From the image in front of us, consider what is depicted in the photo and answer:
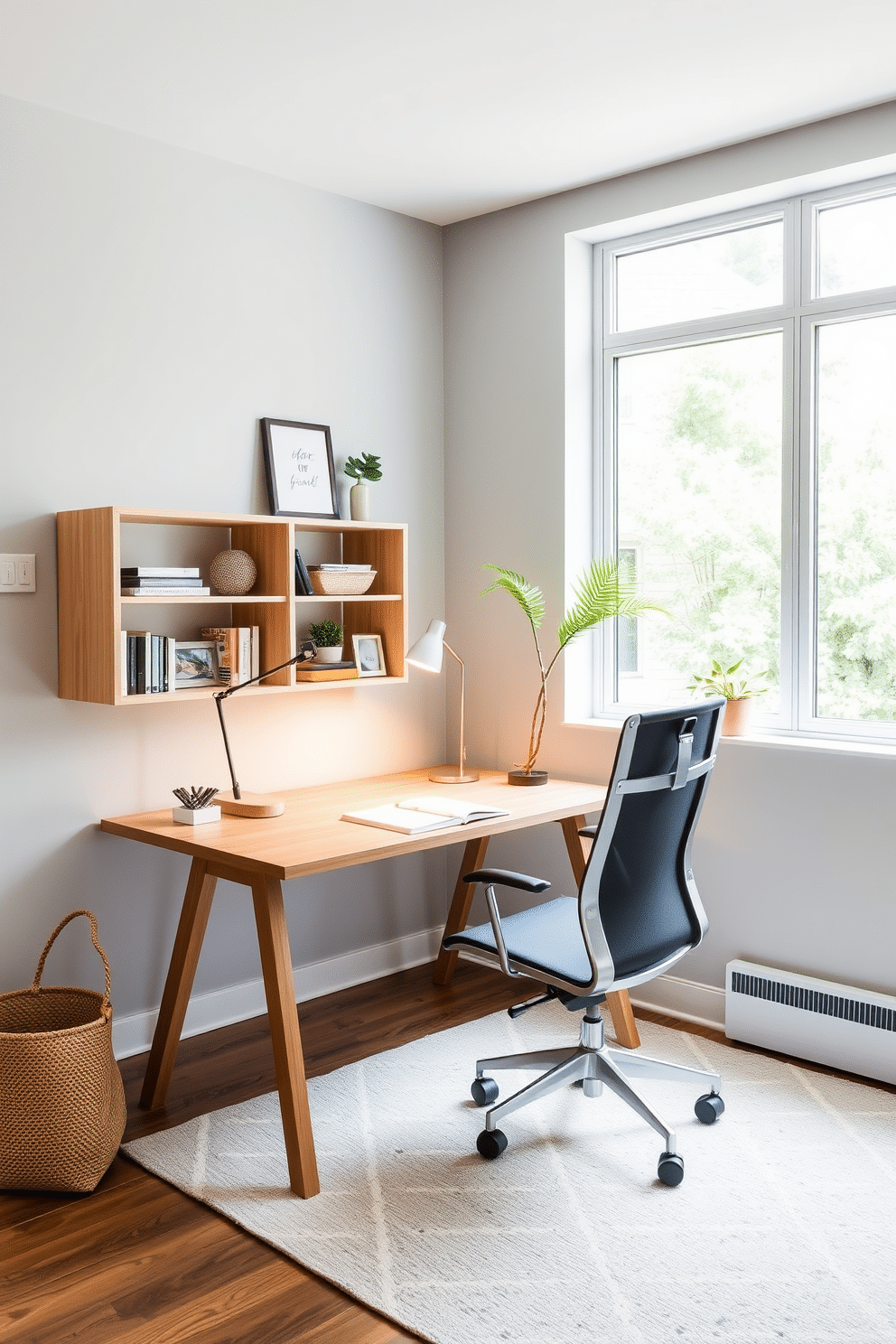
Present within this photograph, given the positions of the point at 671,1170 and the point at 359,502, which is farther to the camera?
the point at 359,502

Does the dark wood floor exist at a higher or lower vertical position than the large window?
lower

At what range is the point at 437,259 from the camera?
4.05m

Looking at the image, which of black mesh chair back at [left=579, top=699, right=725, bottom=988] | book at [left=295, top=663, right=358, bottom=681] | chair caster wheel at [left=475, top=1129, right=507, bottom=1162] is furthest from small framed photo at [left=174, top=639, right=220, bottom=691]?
A: chair caster wheel at [left=475, top=1129, right=507, bottom=1162]

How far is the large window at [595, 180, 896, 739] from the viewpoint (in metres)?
3.21

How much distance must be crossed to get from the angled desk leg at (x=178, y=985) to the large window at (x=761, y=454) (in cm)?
158

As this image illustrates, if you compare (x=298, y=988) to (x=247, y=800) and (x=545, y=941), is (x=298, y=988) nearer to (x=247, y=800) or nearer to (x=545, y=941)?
(x=247, y=800)

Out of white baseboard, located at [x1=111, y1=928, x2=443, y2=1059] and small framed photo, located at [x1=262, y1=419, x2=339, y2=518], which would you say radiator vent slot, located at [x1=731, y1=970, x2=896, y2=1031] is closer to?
white baseboard, located at [x1=111, y1=928, x2=443, y2=1059]

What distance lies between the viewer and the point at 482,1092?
2877 mm

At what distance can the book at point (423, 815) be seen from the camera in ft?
9.51

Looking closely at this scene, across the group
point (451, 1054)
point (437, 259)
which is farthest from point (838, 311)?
point (451, 1054)

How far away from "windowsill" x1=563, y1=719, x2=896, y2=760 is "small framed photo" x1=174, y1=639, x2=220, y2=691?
1522mm

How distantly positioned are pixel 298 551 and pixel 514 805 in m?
1.07

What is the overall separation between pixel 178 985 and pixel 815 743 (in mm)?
1895

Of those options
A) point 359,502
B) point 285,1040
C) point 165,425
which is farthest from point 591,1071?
point 165,425
